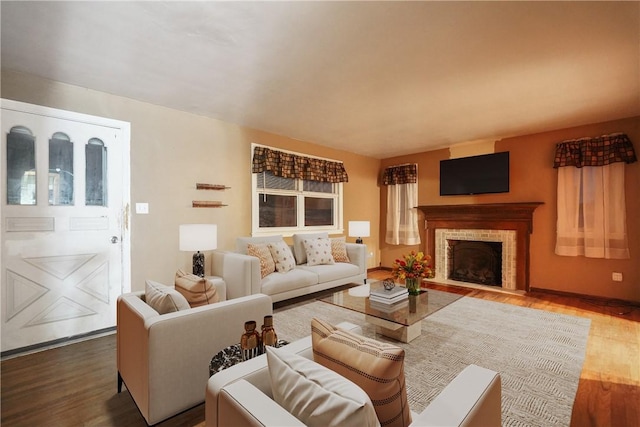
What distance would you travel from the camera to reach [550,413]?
172 cm

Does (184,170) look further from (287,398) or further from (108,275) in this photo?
(287,398)

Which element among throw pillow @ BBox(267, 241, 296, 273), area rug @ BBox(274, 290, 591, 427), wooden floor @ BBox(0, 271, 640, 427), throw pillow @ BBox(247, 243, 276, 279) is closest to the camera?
wooden floor @ BBox(0, 271, 640, 427)

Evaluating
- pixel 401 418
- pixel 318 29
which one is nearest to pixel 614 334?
pixel 401 418

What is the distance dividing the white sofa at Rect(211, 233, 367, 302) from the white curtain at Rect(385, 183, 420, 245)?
1.59 metres

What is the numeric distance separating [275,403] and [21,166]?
128 inches

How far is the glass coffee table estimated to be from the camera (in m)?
2.46

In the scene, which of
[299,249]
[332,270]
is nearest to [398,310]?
[332,270]

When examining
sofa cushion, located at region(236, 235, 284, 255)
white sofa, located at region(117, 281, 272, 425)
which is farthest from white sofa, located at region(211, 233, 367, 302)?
white sofa, located at region(117, 281, 272, 425)

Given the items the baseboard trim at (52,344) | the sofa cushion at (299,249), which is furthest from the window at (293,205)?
the baseboard trim at (52,344)

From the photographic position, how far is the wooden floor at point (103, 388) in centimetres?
168

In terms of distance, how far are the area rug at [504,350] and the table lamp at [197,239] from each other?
1.05m

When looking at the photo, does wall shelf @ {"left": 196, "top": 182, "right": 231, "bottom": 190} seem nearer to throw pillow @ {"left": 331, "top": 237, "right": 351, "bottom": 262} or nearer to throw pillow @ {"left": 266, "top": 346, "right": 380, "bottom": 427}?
throw pillow @ {"left": 331, "top": 237, "right": 351, "bottom": 262}

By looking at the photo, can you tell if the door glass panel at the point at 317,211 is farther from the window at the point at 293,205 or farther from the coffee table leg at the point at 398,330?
the coffee table leg at the point at 398,330

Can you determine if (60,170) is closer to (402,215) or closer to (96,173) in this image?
(96,173)
